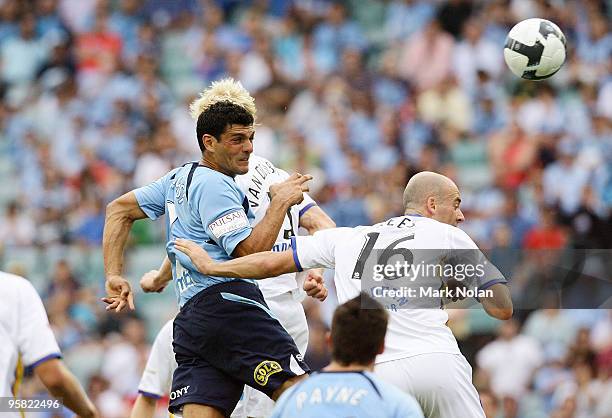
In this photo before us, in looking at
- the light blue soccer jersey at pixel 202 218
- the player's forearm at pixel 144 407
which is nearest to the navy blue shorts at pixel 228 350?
the light blue soccer jersey at pixel 202 218

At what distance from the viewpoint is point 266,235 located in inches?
289

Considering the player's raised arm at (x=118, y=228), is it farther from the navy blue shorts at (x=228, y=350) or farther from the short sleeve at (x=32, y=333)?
the short sleeve at (x=32, y=333)

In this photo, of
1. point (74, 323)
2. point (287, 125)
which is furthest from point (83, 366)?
point (287, 125)

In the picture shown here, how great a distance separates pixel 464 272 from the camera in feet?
24.6

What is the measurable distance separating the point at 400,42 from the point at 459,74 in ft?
4.96

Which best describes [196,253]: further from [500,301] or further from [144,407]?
[144,407]

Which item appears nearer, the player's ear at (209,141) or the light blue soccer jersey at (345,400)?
the light blue soccer jersey at (345,400)

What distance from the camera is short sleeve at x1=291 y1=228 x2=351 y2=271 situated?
736 centimetres

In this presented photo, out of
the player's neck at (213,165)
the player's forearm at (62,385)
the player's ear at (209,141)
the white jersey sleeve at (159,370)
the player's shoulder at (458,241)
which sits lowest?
the white jersey sleeve at (159,370)

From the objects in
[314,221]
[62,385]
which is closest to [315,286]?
[314,221]

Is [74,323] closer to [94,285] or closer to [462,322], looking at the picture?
[94,285]

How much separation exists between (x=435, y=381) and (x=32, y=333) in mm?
2291

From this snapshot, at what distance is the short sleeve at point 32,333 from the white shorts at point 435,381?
6.25ft

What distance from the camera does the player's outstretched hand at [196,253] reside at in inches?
289
